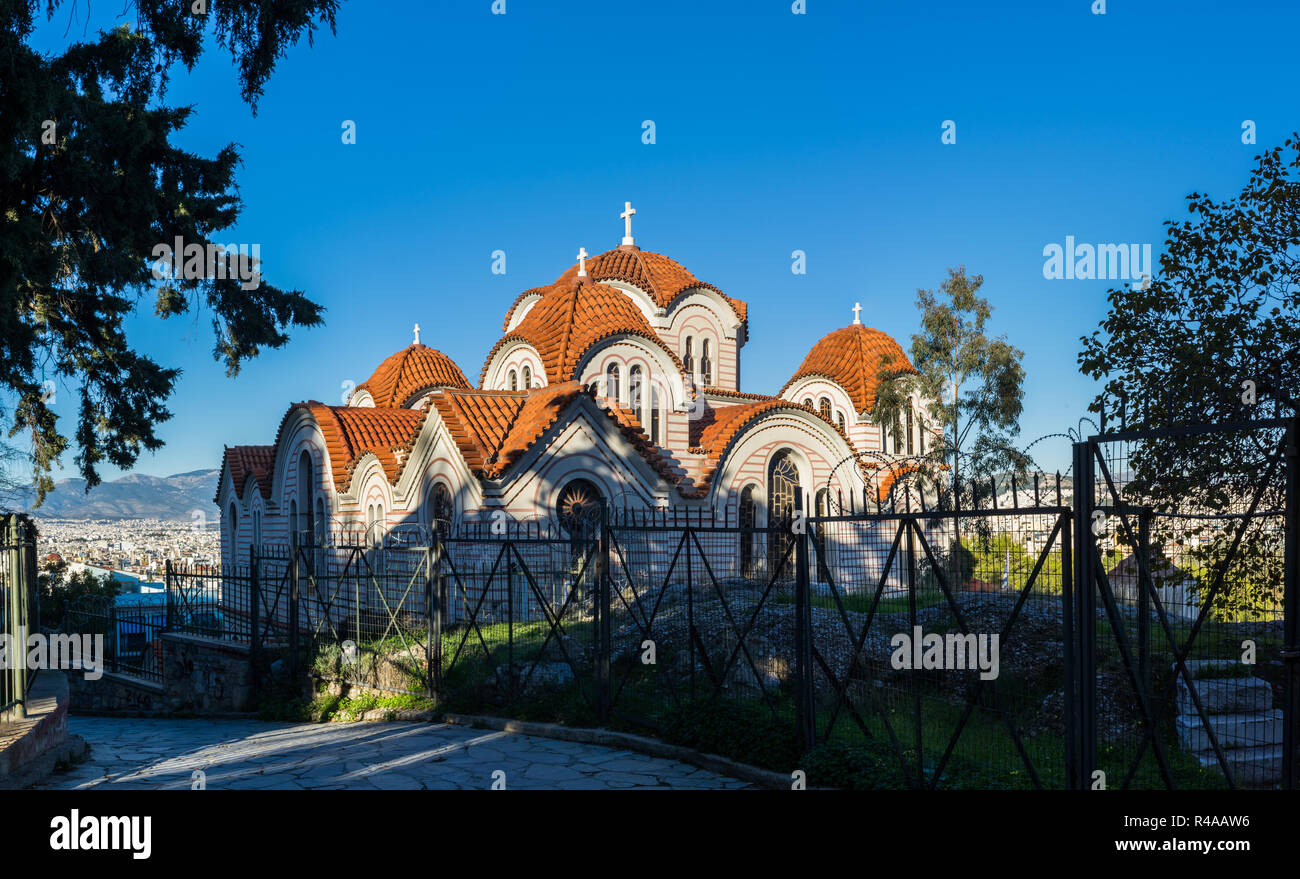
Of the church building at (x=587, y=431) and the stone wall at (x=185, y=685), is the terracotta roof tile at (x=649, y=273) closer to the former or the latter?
the church building at (x=587, y=431)

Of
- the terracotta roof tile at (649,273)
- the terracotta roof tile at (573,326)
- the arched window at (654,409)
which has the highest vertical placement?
the terracotta roof tile at (649,273)

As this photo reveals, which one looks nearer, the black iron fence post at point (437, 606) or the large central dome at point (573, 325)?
the black iron fence post at point (437, 606)

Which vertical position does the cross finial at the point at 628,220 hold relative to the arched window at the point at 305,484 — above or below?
above

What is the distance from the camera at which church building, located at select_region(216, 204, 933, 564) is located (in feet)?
67.7

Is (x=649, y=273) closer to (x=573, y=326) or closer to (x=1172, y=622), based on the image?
(x=573, y=326)

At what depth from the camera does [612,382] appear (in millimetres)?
26094

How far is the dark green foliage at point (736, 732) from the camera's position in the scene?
8.56 m

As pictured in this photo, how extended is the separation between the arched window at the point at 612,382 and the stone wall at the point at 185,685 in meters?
12.0

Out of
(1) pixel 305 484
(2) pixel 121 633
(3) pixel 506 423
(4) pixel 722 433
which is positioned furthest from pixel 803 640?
(1) pixel 305 484

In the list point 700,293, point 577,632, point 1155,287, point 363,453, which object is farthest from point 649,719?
point 700,293

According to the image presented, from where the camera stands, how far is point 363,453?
23.6 meters

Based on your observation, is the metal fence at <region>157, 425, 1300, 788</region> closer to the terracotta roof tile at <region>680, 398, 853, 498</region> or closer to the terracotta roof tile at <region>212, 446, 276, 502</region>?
the terracotta roof tile at <region>680, 398, 853, 498</region>

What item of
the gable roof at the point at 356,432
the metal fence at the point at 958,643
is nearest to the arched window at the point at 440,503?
the gable roof at the point at 356,432
